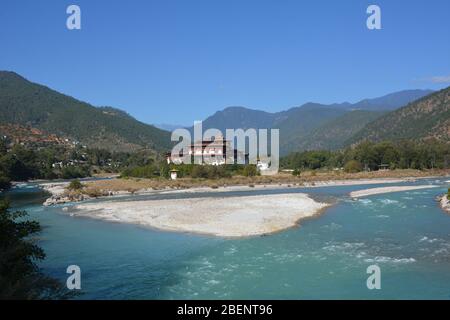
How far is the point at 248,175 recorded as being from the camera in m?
88.6

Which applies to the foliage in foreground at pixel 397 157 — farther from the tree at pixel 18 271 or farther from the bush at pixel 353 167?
the tree at pixel 18 271

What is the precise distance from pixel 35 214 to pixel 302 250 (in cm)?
2756

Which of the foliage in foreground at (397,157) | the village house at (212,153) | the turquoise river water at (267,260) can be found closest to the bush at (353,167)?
the foliage in foreground at (397,157)

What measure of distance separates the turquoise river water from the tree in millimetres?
1624

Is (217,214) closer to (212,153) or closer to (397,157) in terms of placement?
(212,153)

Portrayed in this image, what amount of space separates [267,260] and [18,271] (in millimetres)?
10218

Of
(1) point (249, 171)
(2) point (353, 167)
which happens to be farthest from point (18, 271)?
(2) point (353, 167)

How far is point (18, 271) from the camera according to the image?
14.3 m

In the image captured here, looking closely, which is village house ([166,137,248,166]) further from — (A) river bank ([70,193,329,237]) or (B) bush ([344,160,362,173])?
(A) river bank ([70,193,329,237])
